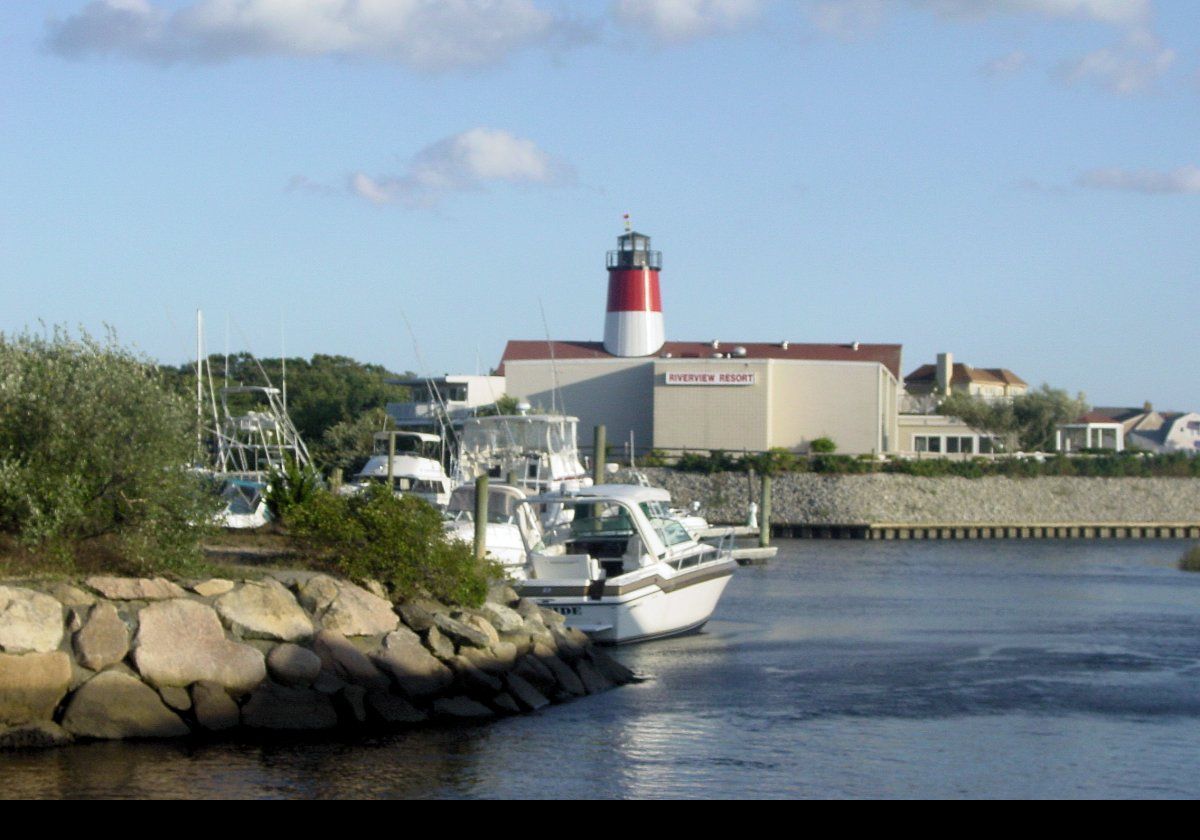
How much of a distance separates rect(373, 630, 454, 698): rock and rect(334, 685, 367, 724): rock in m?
0.72

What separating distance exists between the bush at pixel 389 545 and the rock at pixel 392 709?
8.45 ft

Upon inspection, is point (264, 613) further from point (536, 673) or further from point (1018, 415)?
point (1018, 415)

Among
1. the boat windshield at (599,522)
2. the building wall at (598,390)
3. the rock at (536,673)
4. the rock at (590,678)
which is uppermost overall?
the building wall at (598,390)

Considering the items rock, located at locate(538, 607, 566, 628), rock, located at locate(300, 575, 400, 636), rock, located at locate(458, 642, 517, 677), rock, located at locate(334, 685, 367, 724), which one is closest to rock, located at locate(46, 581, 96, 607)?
rock, located at locate(300, 575, 400, 636)

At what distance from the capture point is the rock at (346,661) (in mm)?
16625

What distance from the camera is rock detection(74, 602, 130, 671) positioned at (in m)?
14.8

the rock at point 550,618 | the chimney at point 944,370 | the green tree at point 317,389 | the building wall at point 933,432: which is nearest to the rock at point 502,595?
Answer: the rock at point 550,618

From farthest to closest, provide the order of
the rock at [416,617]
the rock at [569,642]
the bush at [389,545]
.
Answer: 1. the rock at [569,642]
2. the bush at [389,545]
3. the rock at [416,617]

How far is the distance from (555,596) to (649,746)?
7.92m

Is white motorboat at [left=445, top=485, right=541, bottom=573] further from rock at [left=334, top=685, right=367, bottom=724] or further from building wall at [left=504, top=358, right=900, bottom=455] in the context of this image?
building wall at [left=504, top=358, right=900, bottom=455]

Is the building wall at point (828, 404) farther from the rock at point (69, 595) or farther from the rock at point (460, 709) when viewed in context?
the rock at point (69, 595)

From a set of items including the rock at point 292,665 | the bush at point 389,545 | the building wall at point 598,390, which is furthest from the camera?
the building wall at point 598,390
